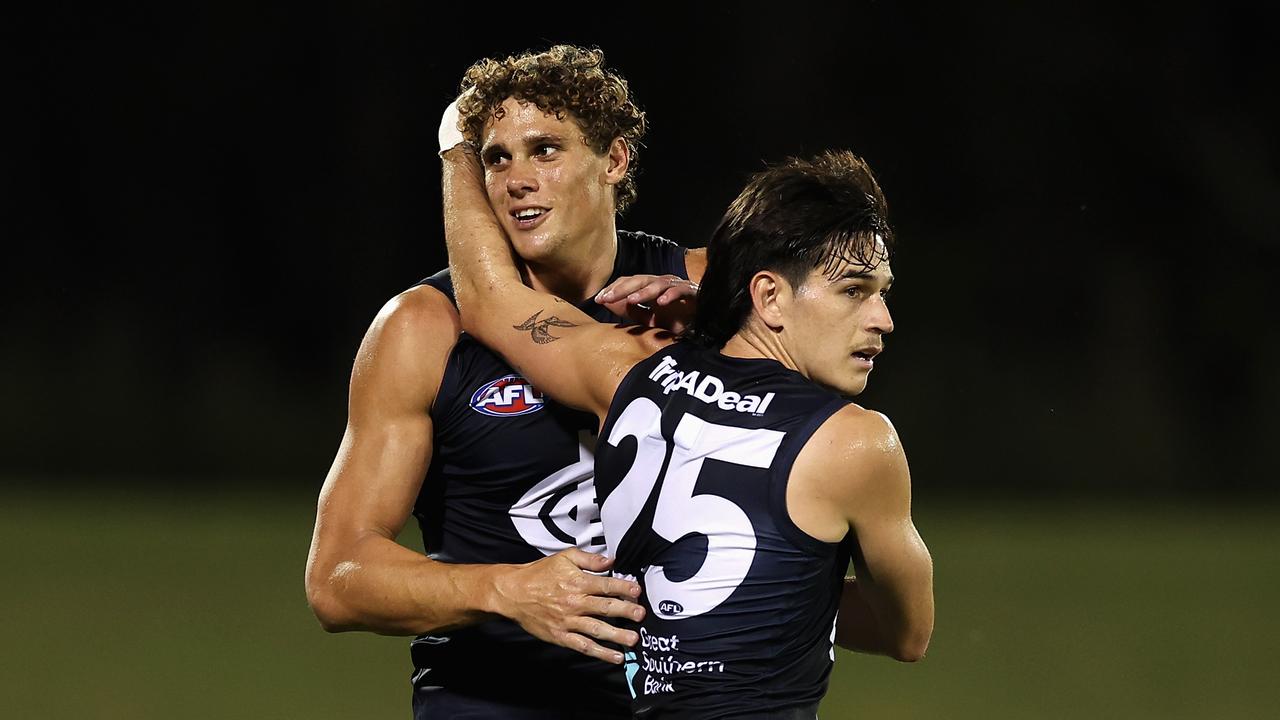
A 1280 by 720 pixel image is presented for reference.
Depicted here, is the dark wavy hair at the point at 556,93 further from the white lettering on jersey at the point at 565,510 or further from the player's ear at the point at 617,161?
the white lettering on jersey at the point at 565,510

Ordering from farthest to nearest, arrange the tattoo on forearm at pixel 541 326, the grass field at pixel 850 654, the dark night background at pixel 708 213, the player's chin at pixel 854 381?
1. the dark night background at pixel 708 213
2. the grass field at pixel 850 654
3. the tattoo on forearm at pixel 541 326
4. the player's chin at pixel 854 381

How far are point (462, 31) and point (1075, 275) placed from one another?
17.0ft

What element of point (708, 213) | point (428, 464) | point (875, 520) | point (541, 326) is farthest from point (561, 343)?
point (708, 213)

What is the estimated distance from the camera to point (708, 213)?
10836 mm

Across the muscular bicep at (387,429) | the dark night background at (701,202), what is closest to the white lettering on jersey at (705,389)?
the muscular bicep at (387,429)

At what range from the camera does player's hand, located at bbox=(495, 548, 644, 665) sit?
7.97 ft

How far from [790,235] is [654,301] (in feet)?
1.55

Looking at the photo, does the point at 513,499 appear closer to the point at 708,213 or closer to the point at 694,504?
the point at 694,504

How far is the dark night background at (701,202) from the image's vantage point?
34.6 feet

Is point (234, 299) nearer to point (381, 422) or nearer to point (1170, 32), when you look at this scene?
point (1170, 32)

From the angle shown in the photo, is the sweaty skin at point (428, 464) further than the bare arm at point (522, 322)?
No

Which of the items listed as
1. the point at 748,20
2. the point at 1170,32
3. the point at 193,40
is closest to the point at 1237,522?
the point at 1170,32

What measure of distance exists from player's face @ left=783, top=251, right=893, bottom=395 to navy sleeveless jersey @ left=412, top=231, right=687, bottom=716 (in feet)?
2.18

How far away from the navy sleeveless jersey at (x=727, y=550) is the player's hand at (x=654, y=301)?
1.43 ft
